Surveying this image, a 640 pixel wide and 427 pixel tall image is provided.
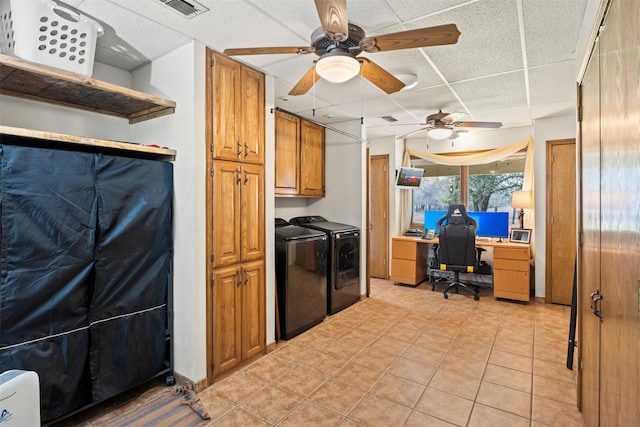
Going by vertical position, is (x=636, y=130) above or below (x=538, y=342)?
above

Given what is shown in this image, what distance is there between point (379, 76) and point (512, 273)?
11.5 feet

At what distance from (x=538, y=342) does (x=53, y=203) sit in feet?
13.6

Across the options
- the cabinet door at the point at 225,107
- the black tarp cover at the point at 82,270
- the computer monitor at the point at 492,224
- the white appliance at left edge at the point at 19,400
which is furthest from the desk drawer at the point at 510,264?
the white appliance at left edge at the point at 19,400

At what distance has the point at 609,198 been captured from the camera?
1.27m

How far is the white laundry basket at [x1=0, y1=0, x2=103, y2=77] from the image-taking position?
67.6 inches

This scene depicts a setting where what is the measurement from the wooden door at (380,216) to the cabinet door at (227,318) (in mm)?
3390

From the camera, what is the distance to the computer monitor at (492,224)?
193 inches

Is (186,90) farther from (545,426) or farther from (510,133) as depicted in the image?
(510,133)

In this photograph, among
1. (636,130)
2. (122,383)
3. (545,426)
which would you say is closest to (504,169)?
(545,426)

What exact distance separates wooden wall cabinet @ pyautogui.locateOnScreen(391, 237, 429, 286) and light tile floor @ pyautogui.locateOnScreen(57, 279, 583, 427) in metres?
1.24

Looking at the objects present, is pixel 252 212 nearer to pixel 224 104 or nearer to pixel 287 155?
pixel 224 104

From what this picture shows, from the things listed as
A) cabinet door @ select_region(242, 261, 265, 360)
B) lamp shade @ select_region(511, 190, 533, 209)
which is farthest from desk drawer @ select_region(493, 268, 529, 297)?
cabinet door @ select_region(242, 261, 265, 360)

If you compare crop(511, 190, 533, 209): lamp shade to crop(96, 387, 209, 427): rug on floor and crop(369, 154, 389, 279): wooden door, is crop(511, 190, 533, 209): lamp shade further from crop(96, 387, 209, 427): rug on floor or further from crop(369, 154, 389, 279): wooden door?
crop(96, 387, 209, 427): rug on floor

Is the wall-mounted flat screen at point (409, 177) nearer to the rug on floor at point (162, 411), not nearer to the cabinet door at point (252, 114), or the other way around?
the cabinet door at point (252, 114)
